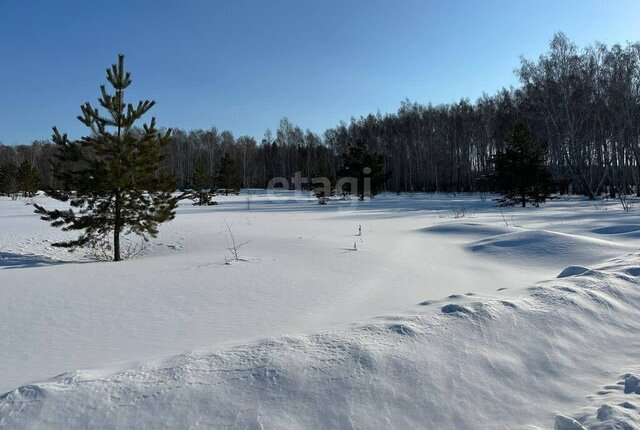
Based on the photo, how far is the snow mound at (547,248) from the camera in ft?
23.8

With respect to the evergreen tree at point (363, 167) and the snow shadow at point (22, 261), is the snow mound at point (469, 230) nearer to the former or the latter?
the snow shadow at point (22, 261)

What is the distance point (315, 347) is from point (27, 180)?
43524 millimetres

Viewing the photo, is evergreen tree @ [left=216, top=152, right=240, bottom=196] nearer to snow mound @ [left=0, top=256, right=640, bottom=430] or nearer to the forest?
the forest

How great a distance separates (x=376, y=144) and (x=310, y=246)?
53.8 m

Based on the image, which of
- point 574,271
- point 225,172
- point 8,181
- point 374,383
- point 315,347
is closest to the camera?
point 374,383

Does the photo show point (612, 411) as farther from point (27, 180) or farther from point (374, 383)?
point (27, 180)

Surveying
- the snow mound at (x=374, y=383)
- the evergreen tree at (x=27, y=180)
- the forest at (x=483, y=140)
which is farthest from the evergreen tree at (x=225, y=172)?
the snow mound at (x=374, y=383)

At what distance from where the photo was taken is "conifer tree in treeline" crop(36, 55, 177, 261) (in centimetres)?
871

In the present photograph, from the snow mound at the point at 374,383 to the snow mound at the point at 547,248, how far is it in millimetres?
4185

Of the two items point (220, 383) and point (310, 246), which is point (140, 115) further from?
point (220, 383)

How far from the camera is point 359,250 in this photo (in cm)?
826

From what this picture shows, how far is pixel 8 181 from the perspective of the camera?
38.8m

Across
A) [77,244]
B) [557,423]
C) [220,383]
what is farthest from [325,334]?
[77,244]

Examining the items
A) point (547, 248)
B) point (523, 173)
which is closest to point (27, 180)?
point (523, 173)
